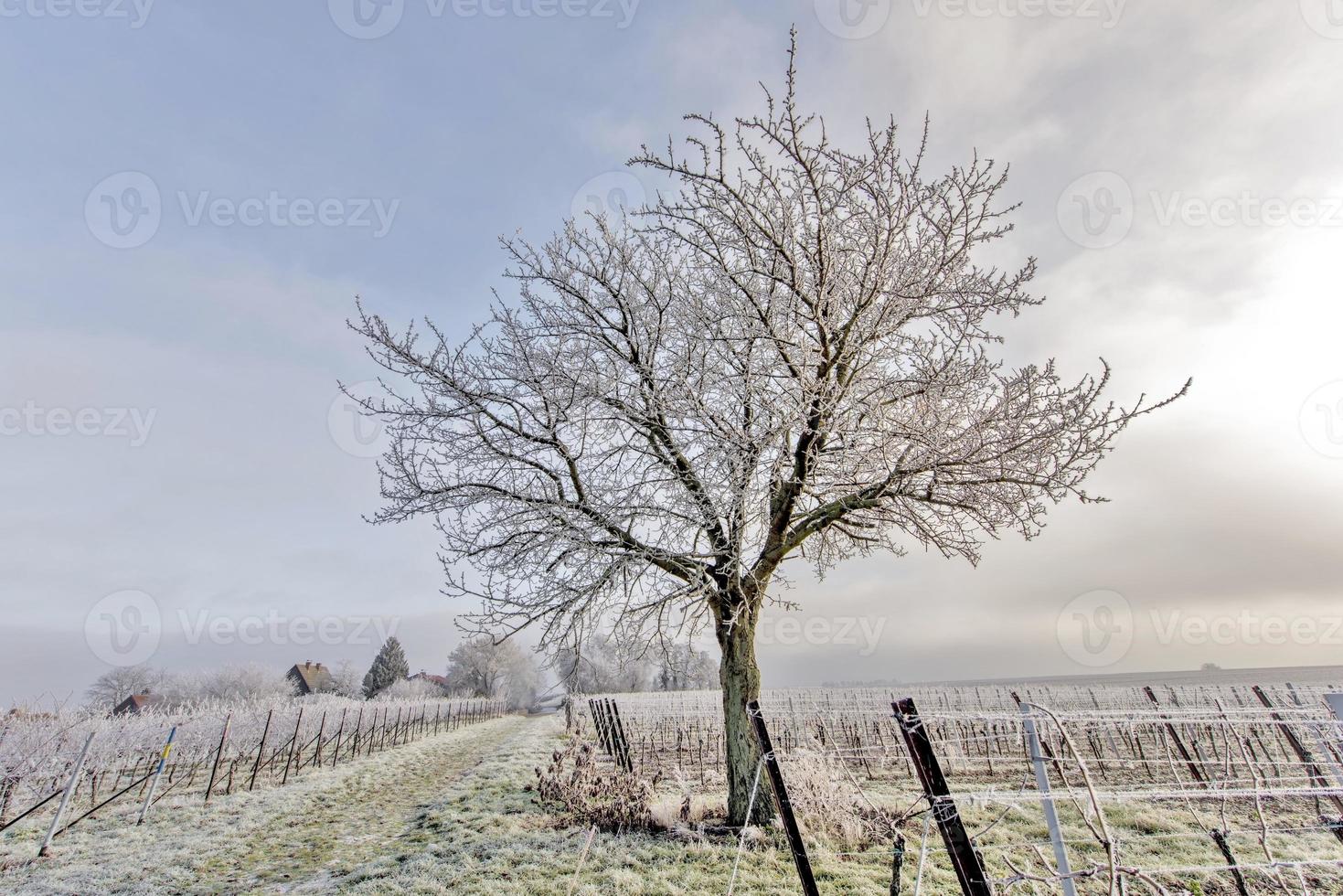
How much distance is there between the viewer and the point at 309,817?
439 inches

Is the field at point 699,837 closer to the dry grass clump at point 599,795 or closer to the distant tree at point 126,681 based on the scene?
the dry grass clump at point 599,795

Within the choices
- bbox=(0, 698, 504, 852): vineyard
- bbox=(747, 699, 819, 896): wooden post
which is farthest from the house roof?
bbox=(747, 699, 819, 896): wooden post

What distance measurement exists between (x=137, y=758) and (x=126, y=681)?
211 feet

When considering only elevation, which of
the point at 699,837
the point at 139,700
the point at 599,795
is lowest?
the point at 699,837

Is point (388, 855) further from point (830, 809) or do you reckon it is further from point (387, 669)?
point (387, 669)

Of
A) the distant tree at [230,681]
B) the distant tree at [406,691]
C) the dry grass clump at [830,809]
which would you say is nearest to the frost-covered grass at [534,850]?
the dry grass clump at [830,809]

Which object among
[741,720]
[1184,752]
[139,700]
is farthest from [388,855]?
[139,700]

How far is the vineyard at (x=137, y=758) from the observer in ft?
37.0

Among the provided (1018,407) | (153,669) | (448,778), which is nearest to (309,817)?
(448,778)

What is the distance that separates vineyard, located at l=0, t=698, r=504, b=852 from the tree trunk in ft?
34.1

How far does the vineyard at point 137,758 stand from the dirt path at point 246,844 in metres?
0.71

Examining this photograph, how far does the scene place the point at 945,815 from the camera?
316 centimetres

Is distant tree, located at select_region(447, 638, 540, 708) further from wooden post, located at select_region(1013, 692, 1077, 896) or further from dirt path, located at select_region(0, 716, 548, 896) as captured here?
wooden post, located at select_region(1013, 692, 1077, 896)

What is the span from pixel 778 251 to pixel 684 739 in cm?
2516
